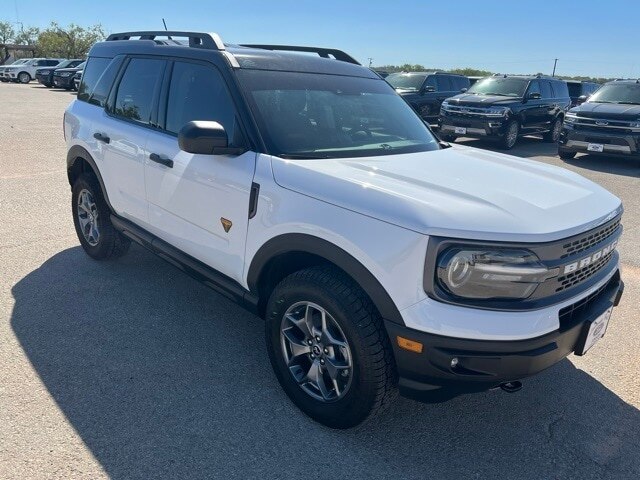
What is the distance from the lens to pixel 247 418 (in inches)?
110

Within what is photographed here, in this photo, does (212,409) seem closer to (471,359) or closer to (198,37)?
(471,359)

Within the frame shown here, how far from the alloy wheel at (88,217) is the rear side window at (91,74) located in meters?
0.87

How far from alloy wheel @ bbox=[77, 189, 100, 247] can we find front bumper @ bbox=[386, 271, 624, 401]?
3.32 meters

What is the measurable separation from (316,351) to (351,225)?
2.48 feet

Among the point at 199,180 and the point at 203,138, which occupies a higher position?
the point at 203,138

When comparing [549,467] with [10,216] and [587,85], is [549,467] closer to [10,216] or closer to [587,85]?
[10,216]

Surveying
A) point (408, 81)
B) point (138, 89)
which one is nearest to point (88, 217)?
point (138, 89)

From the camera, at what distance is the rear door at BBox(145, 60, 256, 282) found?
9.76ft

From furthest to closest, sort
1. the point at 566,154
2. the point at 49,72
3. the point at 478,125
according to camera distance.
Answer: the point at 49,72
the point at 478,125
the point at 566,154

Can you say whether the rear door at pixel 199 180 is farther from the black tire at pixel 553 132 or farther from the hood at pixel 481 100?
the black tire at pixel 553 132

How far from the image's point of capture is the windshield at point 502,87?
1380 centimetres

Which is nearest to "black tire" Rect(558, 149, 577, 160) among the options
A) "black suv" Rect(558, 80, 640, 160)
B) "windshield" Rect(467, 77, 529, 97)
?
"black suv" Rect(558, 80, 640, 160)

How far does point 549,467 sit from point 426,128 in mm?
2351

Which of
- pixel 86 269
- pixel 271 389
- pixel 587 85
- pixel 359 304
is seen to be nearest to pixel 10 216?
pixel 86 269
